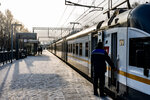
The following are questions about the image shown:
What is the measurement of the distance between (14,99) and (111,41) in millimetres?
3681

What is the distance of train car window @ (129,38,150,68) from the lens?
386 centimetres

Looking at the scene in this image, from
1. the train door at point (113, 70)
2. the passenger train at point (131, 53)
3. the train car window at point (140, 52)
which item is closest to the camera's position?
the train car window at point (140, 52)

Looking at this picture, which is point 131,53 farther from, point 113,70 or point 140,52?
point 113,70

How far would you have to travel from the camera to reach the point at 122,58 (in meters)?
4.85

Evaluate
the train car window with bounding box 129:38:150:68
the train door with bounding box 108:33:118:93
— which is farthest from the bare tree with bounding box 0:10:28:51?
the train car window with bounding box 129:38:150:68

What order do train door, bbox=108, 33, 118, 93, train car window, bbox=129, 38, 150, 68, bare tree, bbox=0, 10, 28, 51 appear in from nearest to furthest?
1. train car window, bbox=129, 38, 150, 68
2. train door, bbox=108, 33, 118, 93
3. bare tree, bbox=0, 10, 28, 51

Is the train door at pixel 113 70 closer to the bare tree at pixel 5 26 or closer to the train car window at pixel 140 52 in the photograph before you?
the train car window at pixel 140 52

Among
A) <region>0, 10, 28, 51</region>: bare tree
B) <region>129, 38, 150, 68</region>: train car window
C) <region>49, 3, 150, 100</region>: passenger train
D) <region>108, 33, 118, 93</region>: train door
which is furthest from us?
<region>0, 10, 28, 51</region>: bare tree

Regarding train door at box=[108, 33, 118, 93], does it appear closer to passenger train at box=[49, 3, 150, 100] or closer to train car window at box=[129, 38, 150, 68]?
passenger train at box=[49, 3, 150, 100]

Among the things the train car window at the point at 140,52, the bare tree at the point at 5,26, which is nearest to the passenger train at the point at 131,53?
the train car window at the point at 140,52

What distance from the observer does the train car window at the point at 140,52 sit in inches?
152

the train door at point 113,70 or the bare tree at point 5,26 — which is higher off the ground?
the bare tree at point 5,26

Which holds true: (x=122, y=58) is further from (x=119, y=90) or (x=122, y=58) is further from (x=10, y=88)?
(x=10, y=88)

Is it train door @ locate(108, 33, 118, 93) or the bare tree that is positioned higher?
the bare tree
